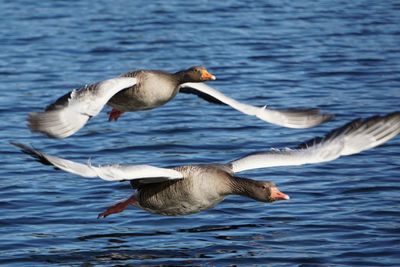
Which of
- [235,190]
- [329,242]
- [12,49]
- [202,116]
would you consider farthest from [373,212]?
[12,49]

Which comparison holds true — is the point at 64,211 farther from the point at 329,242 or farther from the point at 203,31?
the point at 203,31

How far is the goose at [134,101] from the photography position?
45.0 ft

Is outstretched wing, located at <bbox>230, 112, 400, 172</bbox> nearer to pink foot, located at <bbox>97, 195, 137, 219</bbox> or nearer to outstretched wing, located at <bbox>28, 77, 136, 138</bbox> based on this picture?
pink foot, located at <bbox>97, 195, 137, 219</bbox>

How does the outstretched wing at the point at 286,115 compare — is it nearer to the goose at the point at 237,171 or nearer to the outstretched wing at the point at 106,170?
the goose at the point at 237,171

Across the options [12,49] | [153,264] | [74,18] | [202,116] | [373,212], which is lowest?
[153,264]

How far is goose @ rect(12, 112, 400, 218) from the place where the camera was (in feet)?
46.9

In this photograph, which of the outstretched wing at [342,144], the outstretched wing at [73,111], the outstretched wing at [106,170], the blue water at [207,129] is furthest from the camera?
the blue water at [207,129]

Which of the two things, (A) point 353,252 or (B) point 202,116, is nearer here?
(A) point 353,252

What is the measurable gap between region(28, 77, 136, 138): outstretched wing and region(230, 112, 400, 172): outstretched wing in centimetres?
193

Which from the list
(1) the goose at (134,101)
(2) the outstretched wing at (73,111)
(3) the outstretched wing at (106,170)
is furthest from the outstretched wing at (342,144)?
(2) the outstretched wing at (73,111)

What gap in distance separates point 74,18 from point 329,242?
18.7m

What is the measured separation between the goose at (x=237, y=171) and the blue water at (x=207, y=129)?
0.92m

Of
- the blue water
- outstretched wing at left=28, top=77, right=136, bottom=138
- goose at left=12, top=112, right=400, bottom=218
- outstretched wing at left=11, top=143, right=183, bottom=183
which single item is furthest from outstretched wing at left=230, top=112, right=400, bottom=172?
outstretched wing at left=28, top=77, right=136, bottom=138

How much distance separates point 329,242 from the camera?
1609cm
